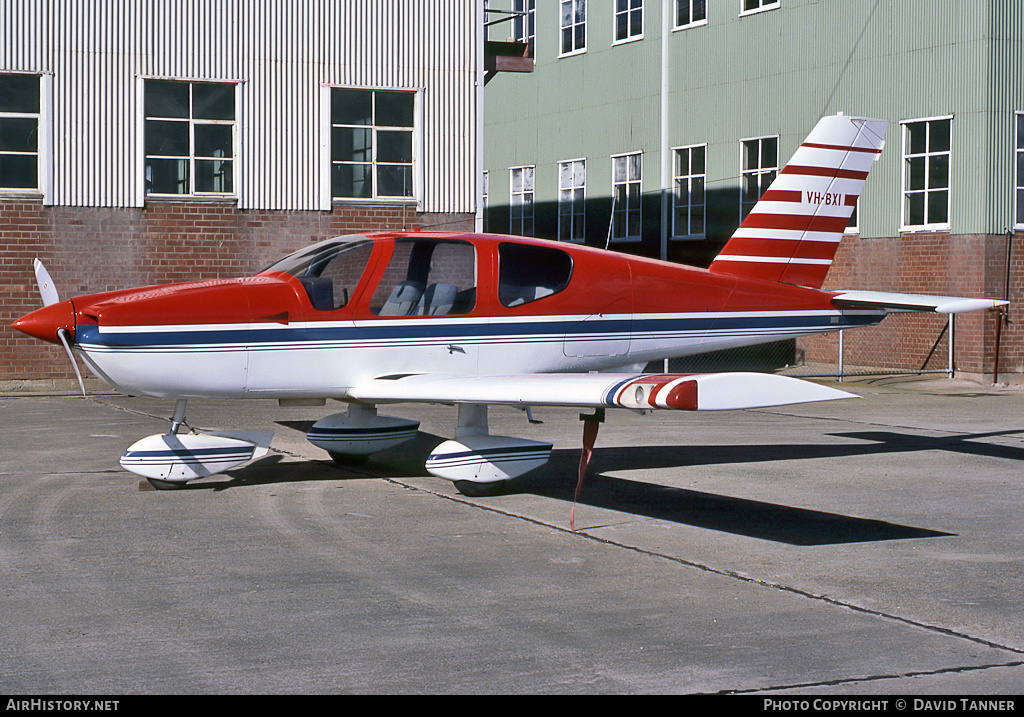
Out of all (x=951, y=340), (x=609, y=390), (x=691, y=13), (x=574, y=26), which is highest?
(x=574, y=26)

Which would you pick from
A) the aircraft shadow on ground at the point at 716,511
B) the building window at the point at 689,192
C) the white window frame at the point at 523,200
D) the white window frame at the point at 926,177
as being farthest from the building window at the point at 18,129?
the white window frame at the point at 523,200

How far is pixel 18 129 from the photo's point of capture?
790 inches

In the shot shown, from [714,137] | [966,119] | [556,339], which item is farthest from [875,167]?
[556,339]

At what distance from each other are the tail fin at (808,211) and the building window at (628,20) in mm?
18898

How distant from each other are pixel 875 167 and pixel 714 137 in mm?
4682

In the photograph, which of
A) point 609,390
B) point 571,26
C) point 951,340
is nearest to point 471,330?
point 609,390

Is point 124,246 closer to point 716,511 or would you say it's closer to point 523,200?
point 716,511

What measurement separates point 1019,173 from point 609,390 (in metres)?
17.5

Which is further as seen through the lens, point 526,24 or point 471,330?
point 526,24

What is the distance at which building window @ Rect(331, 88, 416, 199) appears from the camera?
2162 centimetres

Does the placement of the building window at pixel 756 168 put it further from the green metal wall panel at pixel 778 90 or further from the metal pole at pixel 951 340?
the metal pole at pixel 951 340

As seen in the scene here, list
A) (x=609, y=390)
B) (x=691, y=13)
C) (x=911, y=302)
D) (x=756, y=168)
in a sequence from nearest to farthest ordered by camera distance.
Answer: (x=609, y=390), (x=911, y=302), (x=756, y=168), (x=691, y=13)

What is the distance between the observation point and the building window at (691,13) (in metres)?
28.7
